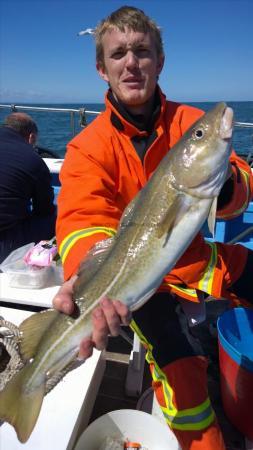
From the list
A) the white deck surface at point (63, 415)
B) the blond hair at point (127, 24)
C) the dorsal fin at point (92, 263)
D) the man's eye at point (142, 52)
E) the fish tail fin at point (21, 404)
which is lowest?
the white deck surface at point (63, 415)

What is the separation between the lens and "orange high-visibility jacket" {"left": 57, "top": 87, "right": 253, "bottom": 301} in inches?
104

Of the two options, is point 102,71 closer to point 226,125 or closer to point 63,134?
point 226,125

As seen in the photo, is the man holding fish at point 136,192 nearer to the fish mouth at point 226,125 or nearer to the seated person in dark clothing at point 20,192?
the fish mouth at point 226,125

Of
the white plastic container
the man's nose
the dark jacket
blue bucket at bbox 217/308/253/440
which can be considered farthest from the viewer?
the dark jacket

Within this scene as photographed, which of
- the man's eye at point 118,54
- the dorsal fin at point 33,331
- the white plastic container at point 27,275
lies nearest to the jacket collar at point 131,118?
the man's eye at point 118,54

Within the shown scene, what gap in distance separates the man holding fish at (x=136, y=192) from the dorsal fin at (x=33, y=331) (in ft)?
1.41

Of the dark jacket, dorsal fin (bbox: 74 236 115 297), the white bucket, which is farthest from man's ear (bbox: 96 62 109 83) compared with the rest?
the white bucket

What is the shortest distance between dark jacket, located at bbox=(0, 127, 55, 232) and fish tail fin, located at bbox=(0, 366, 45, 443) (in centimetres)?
317

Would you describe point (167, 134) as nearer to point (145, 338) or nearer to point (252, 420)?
point (145, 338)

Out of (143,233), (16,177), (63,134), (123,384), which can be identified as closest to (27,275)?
(123,384)

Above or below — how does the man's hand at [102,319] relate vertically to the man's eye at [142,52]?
below

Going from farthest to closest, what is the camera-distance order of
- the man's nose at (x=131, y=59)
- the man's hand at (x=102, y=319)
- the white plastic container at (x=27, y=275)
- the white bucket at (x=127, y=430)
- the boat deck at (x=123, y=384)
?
1. the white plastic container at (x=27, y=275)
2. the boat deck at (x=123, y=384)
3. the man's nose at (x=131, y=59)
4. the white bucket at (x=127, y=430)
5. the man's hand at (x=102, y=319)

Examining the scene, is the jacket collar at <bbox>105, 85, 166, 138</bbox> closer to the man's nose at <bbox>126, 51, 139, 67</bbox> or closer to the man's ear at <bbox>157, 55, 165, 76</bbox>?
the man's ear at <bbox>157, 55, 165, 76</bbox>

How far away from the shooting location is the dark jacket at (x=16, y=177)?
482 centimetres
